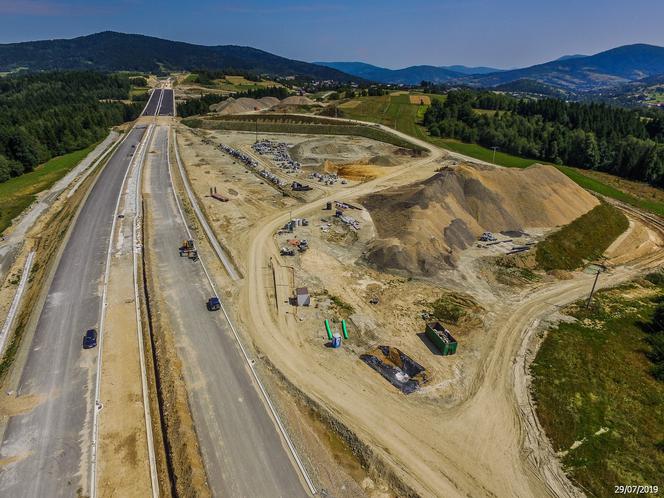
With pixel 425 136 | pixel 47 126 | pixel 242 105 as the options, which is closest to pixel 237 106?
pixel 242 105

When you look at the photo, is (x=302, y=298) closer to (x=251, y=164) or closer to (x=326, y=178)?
(x=326, y=178)

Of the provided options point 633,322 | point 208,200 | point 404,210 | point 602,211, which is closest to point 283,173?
point 208,200

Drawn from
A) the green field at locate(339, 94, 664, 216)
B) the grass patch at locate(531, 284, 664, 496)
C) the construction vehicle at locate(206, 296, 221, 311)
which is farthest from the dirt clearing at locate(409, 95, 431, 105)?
the construction vehicle at locate(206, 296, 221, 311)

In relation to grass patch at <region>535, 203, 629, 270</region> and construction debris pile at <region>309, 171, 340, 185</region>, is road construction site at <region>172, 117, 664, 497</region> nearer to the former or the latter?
grass patch at <region>535, 203, 629, 270</region>

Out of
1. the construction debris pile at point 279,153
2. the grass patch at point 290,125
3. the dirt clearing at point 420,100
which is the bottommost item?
the construction debris pile at point 279,153

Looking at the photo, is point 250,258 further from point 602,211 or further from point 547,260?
point 602,211

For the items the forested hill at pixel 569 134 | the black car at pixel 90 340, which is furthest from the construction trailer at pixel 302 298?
the forested hill at pixel 569 134

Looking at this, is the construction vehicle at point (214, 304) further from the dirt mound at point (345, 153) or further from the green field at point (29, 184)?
the dirt mound at point (345, 153)
